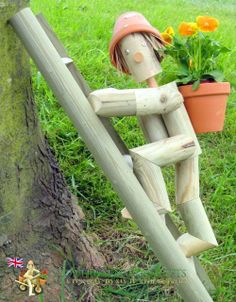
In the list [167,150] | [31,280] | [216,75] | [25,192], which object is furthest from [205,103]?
[31,280]

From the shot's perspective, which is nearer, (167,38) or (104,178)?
(167,38)

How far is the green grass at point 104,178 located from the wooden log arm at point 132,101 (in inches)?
25.9

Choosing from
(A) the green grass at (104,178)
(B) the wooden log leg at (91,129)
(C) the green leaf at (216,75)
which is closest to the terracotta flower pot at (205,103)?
(C) the green leaf at (216,75)

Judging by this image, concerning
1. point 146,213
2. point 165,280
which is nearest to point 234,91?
point 165,280

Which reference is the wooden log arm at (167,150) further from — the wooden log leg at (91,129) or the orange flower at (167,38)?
the orange flower at (167,38)

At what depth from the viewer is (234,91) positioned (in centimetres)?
343

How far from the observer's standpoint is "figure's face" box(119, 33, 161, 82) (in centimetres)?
166

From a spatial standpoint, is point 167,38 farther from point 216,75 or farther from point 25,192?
point 25,192

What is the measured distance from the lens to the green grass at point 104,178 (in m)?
2.14

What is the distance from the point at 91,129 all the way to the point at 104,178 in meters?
0.97

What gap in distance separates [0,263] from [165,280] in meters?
0.59

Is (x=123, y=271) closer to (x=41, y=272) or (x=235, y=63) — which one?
(x=41, y=272)

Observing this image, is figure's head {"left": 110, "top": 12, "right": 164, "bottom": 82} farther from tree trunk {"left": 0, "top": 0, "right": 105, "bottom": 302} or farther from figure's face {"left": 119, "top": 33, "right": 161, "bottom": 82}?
tree trunk {"left": 0, "top": 0, "right": 105, "bottom": 302}

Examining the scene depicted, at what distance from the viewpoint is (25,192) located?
73.5 inches
